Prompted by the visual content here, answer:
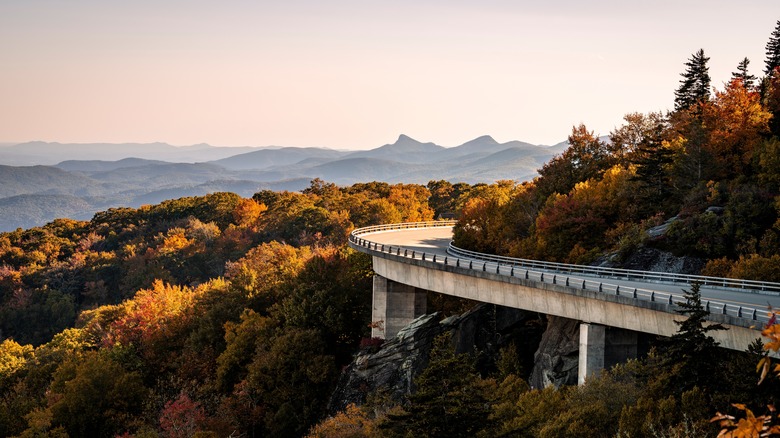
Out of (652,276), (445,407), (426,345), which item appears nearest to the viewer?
(445,407)

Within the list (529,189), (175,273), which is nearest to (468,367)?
(529,189)

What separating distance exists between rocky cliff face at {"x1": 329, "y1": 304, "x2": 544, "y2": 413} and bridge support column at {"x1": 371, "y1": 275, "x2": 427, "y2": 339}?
5.85m

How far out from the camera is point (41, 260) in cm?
12925

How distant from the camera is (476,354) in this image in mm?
46719

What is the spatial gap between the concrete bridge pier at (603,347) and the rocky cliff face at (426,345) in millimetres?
9812

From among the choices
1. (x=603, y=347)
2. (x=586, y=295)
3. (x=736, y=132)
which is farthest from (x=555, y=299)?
(x=736, y=132)

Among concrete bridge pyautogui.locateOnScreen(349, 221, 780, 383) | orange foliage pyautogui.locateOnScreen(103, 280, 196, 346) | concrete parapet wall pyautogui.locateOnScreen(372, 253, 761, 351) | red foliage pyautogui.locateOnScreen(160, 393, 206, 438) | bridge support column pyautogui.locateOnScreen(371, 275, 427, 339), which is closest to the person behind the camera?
concrete parapet wall pyautogui.locateOnScreen(372, 253, 761, 351)

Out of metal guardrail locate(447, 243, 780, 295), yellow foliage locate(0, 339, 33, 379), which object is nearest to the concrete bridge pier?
metal guardrail locate(447, 243, 780, 295)

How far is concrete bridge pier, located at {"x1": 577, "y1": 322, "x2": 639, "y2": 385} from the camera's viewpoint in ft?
125

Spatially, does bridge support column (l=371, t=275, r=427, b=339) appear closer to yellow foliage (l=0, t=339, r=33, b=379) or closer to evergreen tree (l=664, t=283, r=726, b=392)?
evergreen tree (l=664, t=283, r=726, b=392)

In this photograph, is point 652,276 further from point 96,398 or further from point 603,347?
point 96,398

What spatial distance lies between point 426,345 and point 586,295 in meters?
14.3

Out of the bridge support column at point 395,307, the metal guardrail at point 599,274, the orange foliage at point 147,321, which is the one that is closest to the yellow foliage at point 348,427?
the metal guardrail at point 599,274

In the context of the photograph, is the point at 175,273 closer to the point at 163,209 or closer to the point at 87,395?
the point at 163,209
